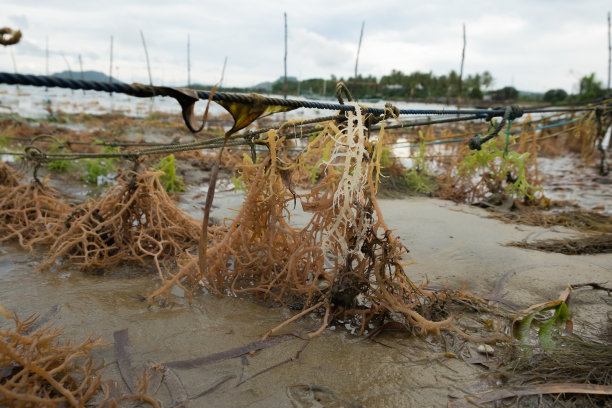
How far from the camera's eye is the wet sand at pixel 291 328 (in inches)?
61.4

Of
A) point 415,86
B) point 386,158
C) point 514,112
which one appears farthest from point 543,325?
point 415,86

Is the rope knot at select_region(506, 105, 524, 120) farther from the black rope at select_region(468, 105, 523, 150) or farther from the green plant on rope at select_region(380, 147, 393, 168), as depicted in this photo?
the green plant on rope at select_region(380, 147, 393, 168)

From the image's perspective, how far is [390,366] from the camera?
1.71 metres

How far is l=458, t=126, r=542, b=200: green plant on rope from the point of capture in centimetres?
440

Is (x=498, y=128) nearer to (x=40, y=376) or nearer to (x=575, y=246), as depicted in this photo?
(x=575, y=246)

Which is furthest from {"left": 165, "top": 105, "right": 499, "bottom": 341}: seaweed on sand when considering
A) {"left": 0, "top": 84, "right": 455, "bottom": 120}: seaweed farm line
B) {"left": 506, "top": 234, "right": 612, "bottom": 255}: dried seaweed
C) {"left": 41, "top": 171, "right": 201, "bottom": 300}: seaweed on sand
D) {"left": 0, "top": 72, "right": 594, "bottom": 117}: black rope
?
{"left": 0, "top": 84, "right": 455, "bottom": 120}: seaweed farm line

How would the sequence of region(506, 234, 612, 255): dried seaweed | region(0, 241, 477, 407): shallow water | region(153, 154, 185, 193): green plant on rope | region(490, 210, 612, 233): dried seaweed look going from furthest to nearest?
region(153, 154, 185, 193): green plant on rope, region(490, 210, 612, 233): dried seaweed, region(506, 234, 612, 255): dried seaweed, region(0, 241, 477, 407): shallow water

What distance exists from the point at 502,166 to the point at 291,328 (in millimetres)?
3733

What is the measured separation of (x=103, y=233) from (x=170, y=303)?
0.97 m

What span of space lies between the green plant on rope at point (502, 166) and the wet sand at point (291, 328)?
1424 millimetres

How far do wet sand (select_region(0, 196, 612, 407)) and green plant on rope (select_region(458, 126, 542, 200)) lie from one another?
1.42m

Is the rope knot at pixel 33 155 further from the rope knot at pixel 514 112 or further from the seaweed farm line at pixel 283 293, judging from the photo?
the rope knot at pixel 514 112

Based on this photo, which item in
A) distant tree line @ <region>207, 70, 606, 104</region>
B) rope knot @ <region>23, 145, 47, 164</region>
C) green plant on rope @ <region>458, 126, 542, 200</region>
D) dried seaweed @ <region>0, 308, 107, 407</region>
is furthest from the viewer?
distant tree line @ <region>207, 70, 606, 104</region>

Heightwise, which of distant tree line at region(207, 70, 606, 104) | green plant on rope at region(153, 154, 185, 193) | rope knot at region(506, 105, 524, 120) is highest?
distant tree line at region(207, 70, 606, 104)
